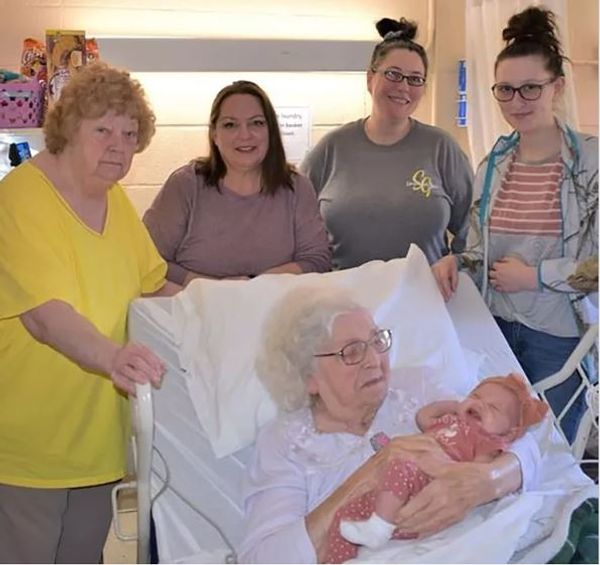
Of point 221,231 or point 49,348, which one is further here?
point 221,231

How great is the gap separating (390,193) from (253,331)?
82cm

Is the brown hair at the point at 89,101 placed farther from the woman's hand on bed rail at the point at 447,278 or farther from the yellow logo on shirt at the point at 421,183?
the yellow logo on shirt at the point at 421,183

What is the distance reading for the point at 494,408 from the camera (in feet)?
5.07

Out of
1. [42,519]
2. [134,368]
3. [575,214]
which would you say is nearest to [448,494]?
[134,368]

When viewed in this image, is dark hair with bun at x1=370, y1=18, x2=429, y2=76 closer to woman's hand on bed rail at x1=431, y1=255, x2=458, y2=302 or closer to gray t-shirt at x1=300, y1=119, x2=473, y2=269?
Answer: gray t-shirt at x1=300, y1=119, x2=473, y2=269

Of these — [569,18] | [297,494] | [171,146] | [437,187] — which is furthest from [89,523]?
[569,18]

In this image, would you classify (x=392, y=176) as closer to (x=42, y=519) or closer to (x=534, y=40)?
(x=534, y=40)

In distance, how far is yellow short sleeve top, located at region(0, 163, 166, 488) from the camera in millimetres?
1707

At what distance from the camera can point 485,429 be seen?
5.00 ft

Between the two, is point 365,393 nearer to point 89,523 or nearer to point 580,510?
point 580,510

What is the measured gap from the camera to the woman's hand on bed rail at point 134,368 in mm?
1533

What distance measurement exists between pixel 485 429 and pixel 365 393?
0.22 metres

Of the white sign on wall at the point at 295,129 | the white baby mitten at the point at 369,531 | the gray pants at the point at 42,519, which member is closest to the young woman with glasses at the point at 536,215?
the white baby mitten at the point at 369,531

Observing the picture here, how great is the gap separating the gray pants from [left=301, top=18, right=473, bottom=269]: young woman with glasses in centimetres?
103
